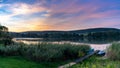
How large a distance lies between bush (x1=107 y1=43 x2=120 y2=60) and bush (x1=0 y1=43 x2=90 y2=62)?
1.70 meters

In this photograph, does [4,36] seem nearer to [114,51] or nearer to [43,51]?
[43,51]

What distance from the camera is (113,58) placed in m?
14.4

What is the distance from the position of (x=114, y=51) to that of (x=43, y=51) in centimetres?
385

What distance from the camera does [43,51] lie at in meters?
13.3

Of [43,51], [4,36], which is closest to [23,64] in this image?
[43,51]

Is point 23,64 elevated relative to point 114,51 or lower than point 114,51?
lower

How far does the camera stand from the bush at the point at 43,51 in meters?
12.8

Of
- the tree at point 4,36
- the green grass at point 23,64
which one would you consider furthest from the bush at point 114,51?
the tree at point 4,36

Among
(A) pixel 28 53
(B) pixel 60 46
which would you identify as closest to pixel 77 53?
(B) pixel 60 46

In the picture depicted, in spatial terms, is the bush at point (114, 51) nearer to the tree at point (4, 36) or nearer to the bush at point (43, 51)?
the bush at point (43, 51)

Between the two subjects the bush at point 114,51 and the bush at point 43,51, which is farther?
the bush at point 114,51

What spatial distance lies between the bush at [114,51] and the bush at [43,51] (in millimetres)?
1696

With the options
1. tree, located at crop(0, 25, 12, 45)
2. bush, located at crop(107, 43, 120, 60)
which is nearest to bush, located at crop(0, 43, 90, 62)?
bush, located at crop(107, 43, 120, 60)

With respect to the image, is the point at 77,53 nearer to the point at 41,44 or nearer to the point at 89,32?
the point at 41,44
